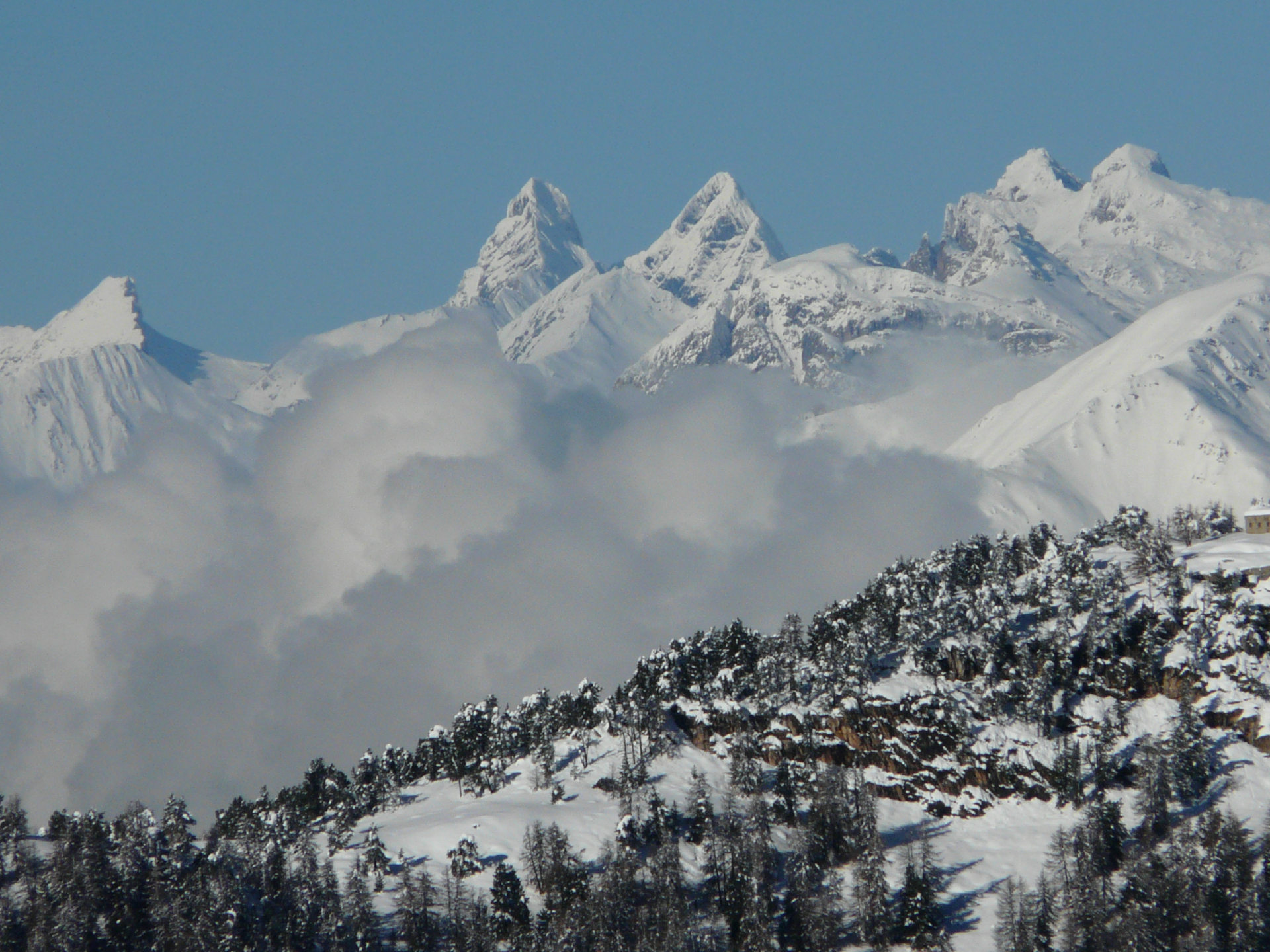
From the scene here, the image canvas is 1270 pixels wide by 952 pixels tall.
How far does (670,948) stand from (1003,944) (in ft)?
133

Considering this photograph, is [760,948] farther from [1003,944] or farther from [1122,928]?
[1122,928]

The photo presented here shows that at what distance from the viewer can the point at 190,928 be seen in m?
198

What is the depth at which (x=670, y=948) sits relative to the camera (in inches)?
7677

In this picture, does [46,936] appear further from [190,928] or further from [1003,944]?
[1003,944]

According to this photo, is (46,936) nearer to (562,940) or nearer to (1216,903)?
(562,940)

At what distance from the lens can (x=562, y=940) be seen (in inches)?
7830

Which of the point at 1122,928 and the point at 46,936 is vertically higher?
the point at 46,936

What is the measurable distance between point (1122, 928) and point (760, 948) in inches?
1709

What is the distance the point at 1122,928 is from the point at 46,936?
429 ft

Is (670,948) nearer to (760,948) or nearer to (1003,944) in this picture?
(760,948)

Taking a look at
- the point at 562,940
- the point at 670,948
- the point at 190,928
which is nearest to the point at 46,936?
the point at 190,928

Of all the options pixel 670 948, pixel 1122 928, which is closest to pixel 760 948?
pixel 670 948

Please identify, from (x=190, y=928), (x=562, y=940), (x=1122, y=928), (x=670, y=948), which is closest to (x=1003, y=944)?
(x=1122, y=928)

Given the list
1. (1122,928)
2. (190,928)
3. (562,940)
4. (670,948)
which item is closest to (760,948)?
(670,948)
